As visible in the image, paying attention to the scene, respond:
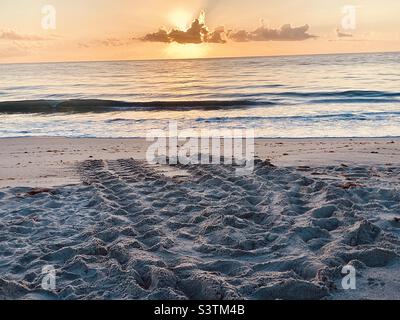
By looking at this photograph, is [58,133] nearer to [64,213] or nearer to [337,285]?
[64,213]

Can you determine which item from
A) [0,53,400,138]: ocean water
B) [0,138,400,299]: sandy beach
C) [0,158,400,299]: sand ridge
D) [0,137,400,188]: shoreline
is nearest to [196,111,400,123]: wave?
[0,53,400,138]: ocean water

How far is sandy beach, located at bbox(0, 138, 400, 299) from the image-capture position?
3.58 m

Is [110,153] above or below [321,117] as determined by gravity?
below

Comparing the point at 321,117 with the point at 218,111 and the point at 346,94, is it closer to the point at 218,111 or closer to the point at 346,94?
the point at 218,111

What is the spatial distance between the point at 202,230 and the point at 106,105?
74.9 feet

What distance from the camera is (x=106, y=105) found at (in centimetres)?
2650

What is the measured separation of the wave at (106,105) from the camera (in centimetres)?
2462

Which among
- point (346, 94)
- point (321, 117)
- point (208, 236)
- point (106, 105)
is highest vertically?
point (346, 94)

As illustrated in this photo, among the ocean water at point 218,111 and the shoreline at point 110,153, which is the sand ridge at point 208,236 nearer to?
the shoreline at point 110,153

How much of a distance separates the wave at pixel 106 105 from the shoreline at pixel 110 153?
12.0m

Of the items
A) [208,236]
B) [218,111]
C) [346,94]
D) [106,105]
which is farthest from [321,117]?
[208,236]

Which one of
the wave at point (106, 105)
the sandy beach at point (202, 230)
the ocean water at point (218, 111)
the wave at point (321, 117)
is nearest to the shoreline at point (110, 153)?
the sandy beach at point (202, 230)
